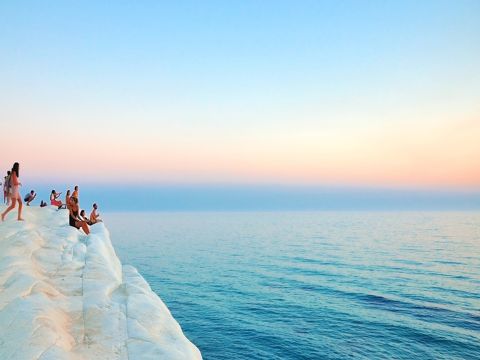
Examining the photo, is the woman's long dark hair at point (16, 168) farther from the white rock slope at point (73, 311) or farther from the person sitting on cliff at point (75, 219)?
the white rock slope at point (73, 311)

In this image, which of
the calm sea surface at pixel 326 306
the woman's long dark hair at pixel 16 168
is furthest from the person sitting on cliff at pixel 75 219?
the calm sea surface at pixel 326 306

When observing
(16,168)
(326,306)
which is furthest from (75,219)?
(326,306)

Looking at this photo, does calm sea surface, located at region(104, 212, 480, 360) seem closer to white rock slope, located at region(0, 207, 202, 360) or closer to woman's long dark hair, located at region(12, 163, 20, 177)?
white rock slope, located at region(0, 207, 202, 360)

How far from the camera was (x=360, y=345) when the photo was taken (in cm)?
2267

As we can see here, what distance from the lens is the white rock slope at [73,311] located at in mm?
7965

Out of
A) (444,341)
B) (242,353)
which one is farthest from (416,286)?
(242,353)

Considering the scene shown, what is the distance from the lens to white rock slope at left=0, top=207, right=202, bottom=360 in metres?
7.96

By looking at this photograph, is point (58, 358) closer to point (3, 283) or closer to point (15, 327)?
point (15, 327)

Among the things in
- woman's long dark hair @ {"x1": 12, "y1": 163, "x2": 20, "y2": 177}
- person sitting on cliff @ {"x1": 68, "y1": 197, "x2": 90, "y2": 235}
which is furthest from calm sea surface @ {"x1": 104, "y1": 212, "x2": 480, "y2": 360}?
woman's long dark hair @ {"x1": 12, "y1": 163, "x2": 20, "y2": 177}

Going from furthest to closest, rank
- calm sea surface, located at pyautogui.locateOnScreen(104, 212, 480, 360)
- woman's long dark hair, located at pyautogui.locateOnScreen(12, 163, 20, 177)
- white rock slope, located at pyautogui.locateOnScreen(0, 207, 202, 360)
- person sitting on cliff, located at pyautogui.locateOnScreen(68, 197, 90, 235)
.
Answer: calm sea surface, located at pyautogui.locateOnScreen(104, 212, 480, 360), person sitting on cliff, located at pyautogui.locateOnScreen(68, 197, 90, 235), woman's long dark hair, located at pyautogui.locateOnScreen(12, 163, 20, 177), white rock slope, located at pyautogui.locateOnScreen(0, 207, 202, 360)

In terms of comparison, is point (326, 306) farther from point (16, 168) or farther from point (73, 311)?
point (16, 168)

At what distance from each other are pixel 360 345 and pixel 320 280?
2208cm

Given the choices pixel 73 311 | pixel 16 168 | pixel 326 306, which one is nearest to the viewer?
pixel 73 311

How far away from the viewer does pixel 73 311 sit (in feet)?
32.8
